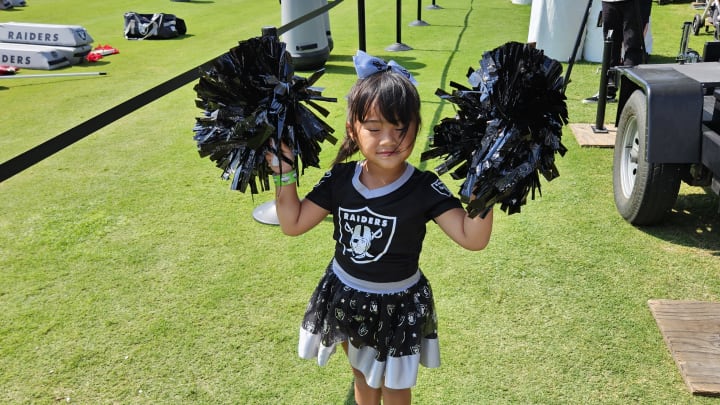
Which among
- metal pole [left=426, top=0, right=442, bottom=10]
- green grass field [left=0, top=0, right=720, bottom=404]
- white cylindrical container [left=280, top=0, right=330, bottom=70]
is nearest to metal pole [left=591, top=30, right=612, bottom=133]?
green grass field [left=0, top=0, right=720, bottom=404]

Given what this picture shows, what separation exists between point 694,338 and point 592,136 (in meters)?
2.98

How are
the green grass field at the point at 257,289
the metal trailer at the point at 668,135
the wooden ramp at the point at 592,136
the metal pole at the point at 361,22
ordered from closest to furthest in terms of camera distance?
the green grass field at the point at 257,289, the metal trailer at the point at 668,135, the metal pole at the point at 361,22, the wooden ramp at the point at 592,136

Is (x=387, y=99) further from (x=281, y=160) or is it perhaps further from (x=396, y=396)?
(x=396, y=396)

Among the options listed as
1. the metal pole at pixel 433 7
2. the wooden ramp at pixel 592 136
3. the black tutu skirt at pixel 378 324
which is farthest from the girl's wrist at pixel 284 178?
the metal pole at pixel 433 7

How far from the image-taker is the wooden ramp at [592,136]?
16.9 feet

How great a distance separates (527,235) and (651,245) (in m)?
0.73

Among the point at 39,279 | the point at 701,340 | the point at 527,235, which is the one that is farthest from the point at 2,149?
the point at 701,340

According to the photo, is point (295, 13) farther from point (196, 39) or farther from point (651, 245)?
point (651, 245)

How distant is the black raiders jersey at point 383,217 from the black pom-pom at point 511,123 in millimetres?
208

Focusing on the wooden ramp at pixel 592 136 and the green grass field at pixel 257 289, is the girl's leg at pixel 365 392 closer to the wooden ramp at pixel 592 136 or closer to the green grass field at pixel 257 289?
the green grass field at pixel 257 289

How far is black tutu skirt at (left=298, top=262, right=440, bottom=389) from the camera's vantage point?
5.98ft

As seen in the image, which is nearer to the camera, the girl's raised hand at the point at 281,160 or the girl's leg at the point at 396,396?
the girl's raised hand at the point at 281,160

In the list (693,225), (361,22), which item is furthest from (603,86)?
(361,22)

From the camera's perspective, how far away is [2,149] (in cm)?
563
